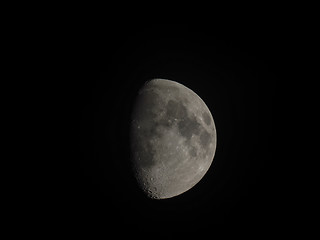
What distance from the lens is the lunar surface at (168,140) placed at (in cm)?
447

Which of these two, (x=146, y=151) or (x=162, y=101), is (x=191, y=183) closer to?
(x=146, y=151)

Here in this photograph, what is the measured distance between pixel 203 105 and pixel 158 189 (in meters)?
1.87

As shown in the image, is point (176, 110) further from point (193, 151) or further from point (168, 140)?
point (193, 151)

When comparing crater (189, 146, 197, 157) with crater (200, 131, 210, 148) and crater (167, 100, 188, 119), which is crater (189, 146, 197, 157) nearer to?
crater (200, 131, 210, 148)

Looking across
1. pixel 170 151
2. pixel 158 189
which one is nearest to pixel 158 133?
pixel 170 151

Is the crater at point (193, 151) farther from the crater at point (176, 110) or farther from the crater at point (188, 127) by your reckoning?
the crater at point (176, 110)

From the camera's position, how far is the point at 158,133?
4.42 metres

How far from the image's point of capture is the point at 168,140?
4.44 meters

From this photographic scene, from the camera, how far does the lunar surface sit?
4469mm

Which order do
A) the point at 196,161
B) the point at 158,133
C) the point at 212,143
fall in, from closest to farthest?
the point at 158,133 < the point at 196,161 < the point at 212,143

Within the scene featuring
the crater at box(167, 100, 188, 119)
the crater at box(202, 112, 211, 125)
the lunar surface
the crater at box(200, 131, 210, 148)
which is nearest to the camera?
the lunar surface

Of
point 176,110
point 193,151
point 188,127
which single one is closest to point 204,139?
point 193,151

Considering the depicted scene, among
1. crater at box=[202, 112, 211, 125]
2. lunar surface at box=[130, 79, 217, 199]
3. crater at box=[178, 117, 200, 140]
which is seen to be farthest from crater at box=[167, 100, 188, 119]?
crater at box=[202, 112, 211, 125]

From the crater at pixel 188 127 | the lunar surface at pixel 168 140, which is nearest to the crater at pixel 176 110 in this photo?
the lunar surface at pixel 168 140
